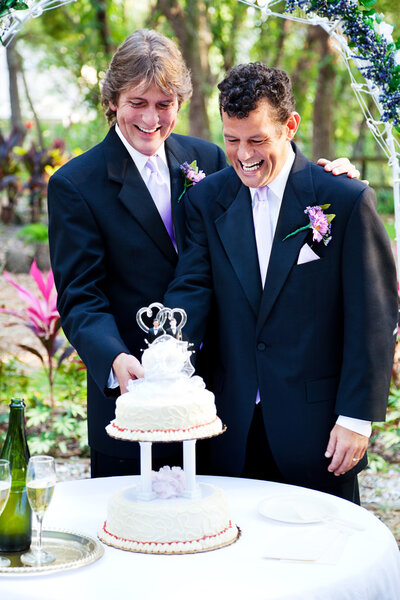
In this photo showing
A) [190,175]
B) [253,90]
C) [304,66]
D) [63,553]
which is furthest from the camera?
[304,66]

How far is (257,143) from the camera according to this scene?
2.78m

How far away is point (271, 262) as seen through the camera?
9.39 ft

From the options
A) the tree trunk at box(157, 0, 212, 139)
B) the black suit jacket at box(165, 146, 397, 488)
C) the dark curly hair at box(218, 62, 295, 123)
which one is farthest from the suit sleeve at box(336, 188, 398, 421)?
the tree trunk at box(157, 0, 212, 139)

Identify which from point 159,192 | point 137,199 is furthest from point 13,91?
point 137,199

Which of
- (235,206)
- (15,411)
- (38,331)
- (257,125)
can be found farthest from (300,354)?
(38,331)

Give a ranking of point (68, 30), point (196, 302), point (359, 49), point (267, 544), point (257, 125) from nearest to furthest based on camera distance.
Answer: point (267, 544), point (257, 125), point (196, 302), point (359, 49), point (68, 30)

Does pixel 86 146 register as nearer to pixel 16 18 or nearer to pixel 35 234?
pixel 35 234

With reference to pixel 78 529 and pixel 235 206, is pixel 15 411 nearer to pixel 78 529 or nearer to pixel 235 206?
pixel 78 529

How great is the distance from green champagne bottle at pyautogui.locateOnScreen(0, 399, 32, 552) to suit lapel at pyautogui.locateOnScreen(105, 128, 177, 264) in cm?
112

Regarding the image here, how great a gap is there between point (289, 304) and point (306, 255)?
0.18m

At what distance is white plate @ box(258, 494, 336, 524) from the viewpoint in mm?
2404

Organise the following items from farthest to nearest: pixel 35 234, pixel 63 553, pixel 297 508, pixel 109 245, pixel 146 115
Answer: pixel 35 234, pixel 109 245, pixel 146 115, pixel 297 508, pixel 63 553

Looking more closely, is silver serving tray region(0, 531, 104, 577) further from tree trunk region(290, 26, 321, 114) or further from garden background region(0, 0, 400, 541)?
tree trunk region(290, 26, 321, 114)

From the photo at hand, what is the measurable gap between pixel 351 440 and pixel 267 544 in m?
0.67
